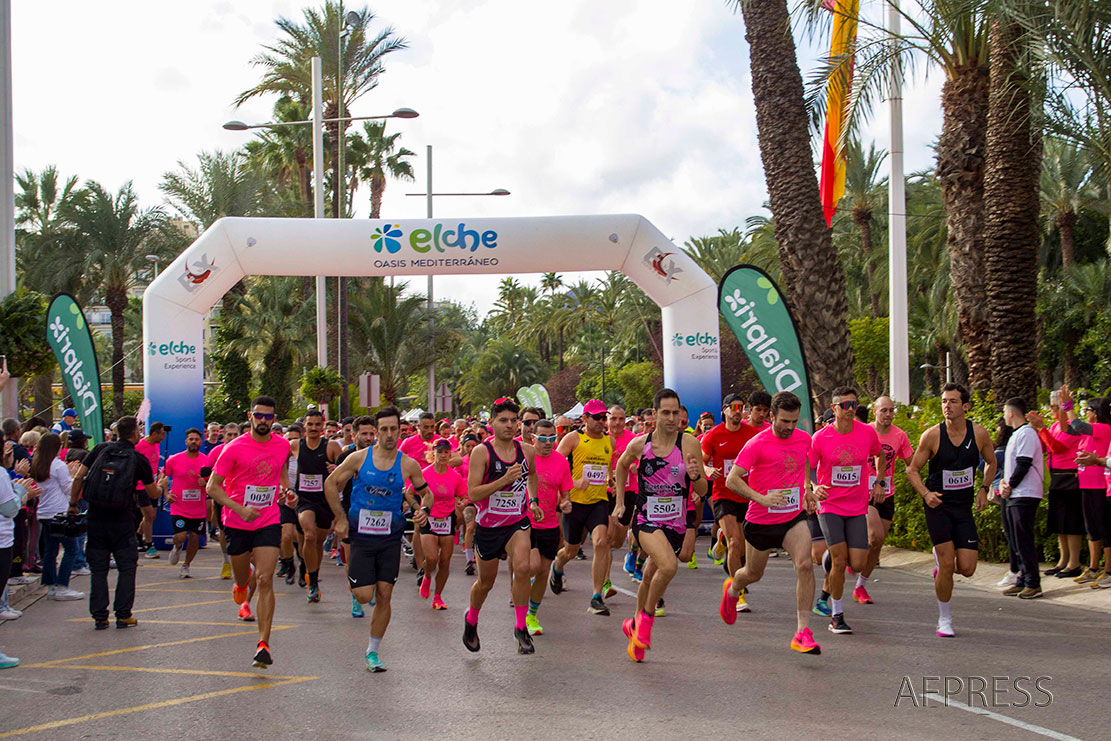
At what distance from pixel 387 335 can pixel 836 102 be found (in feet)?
79.4

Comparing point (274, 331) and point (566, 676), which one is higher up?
point (274, 331)

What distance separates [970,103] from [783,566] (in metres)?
7.00

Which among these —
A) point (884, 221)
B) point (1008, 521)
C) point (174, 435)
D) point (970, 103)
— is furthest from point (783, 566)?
point (884, 221)

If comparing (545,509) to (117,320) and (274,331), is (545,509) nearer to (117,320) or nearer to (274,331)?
(274,331)

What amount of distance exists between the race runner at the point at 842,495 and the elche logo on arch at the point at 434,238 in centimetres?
986

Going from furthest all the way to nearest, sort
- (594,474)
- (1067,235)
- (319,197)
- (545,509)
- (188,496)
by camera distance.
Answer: (1067,235) < (319,197) < (188,496) < (594,474) < (545,509)

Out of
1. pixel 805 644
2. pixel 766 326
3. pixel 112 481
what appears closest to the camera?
pixel 805 644

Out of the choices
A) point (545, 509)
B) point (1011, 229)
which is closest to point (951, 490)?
point (545, 509)

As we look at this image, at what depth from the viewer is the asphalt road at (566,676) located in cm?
607

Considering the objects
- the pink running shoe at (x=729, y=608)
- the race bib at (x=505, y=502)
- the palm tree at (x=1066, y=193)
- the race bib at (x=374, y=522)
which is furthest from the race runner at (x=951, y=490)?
the palm tree at (x=1066, y=193)

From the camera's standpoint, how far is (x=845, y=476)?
8.93 m

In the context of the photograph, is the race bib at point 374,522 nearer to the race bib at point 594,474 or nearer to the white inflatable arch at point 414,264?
the race bib at point 594,474

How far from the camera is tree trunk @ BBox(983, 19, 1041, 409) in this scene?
45.7 feet

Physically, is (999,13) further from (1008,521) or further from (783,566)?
(783,566)
